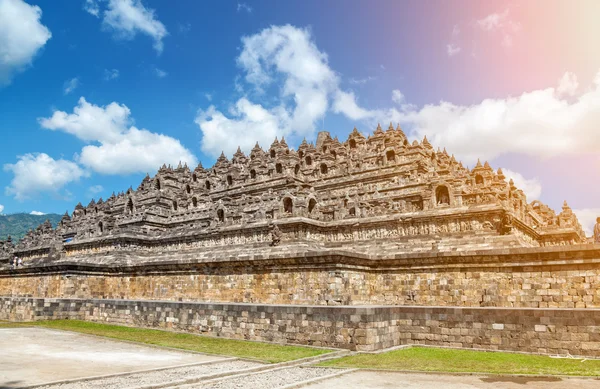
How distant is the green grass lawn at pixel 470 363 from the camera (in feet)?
Answer: 38.5

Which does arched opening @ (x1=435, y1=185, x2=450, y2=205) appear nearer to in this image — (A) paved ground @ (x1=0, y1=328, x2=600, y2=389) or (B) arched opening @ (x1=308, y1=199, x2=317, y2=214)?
(B) arched opening @ (x1=308, y1=199, x2=317, y2=214)

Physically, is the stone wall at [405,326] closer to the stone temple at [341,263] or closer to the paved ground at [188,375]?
the stone temple at [341,263]

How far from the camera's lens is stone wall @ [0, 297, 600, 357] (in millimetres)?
14219

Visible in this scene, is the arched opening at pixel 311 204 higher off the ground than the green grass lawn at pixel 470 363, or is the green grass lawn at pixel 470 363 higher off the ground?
the arched opening at pixel 311 204

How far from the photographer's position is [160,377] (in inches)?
410

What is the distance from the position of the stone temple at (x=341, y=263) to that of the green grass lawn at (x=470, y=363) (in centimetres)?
94

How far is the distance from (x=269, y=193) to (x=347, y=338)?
113 ft

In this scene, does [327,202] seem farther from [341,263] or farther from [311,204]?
[341,263]

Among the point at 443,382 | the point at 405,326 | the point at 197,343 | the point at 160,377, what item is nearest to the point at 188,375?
the point at 160,377

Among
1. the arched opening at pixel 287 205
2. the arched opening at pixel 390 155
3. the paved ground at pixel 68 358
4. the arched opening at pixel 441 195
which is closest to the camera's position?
the paved ground at pixel 68 358

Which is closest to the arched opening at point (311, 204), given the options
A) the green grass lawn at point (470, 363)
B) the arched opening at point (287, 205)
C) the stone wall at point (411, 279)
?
the arched opening at point (287, 205)

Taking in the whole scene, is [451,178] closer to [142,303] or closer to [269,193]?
[269,193]

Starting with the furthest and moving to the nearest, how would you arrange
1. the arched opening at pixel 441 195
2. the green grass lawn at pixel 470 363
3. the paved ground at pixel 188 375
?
1. the arched opening at pixel 441 195
2. the green grass lawn at pixel 470 363
3. the paved ground at pixel 188 375

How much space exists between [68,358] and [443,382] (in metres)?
10.0
